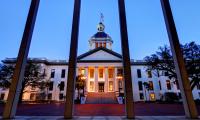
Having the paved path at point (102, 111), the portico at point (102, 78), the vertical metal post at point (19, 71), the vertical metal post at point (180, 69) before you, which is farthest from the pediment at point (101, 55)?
the vertical metal post at point (180, 69)

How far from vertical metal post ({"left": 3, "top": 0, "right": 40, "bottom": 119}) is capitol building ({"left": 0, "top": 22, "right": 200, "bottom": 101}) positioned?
2957 cm

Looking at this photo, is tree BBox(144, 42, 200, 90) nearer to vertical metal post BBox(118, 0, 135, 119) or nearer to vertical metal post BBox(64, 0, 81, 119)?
vertical metal post BBox(118, 0, 135, 119)

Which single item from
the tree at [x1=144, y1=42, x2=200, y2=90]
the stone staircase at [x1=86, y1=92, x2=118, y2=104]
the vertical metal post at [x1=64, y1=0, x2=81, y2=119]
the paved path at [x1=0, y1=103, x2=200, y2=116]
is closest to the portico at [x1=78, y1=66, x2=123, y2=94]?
the stone staircase at [x1=86, y1=92, x2=118, y2=104]

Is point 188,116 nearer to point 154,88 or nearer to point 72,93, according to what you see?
point 72,93

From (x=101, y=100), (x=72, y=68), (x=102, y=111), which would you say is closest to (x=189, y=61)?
(x=101, y=100)

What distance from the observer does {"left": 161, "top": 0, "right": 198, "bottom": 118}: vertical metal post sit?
6411 mm

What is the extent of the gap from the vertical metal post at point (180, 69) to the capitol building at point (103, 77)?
29.6 m

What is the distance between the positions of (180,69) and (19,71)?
806 centimetres

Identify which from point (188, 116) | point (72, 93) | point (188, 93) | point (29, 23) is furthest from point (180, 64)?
point (29, 23)

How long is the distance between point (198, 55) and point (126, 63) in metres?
19.6

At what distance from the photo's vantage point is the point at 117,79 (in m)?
37.4

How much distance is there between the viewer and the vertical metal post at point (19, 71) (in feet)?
21.1

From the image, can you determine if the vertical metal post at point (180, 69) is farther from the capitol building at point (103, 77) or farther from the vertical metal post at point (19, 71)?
the capitol building at point (103, 77)

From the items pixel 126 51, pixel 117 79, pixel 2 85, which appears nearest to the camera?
pixel 126 51
